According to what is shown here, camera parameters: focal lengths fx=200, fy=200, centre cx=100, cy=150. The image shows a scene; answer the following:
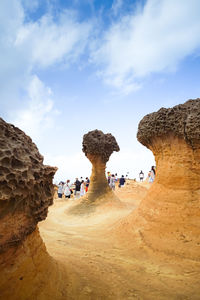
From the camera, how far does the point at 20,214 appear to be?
2041mm

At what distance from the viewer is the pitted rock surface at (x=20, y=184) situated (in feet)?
6.11

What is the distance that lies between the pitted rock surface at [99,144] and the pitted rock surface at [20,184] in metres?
8.33

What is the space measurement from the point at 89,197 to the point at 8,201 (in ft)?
29.5

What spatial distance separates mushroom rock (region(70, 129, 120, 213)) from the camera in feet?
34.5

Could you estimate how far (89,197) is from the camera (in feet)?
34.7

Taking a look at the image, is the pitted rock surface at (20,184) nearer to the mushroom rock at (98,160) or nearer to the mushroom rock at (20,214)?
the mushroom rock at (20,214)

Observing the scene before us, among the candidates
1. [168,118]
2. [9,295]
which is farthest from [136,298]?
[168,118]

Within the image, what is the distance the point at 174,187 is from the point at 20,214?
362 cm

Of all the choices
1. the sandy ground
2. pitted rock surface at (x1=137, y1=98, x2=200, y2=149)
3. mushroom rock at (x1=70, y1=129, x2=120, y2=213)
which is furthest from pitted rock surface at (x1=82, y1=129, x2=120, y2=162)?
the sandy ground

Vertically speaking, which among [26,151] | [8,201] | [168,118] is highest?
[168,118]

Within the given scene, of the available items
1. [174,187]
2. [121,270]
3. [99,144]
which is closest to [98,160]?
[99,144]

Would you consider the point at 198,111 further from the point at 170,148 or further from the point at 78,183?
the point at 78,183

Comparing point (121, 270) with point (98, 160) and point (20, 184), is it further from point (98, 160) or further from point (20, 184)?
point (98, 160)

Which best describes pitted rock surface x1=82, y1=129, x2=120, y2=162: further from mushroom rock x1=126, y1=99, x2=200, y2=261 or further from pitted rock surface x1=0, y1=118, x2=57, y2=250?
pitted rock surface x1=0, y1=118, x2=57, y2=250
